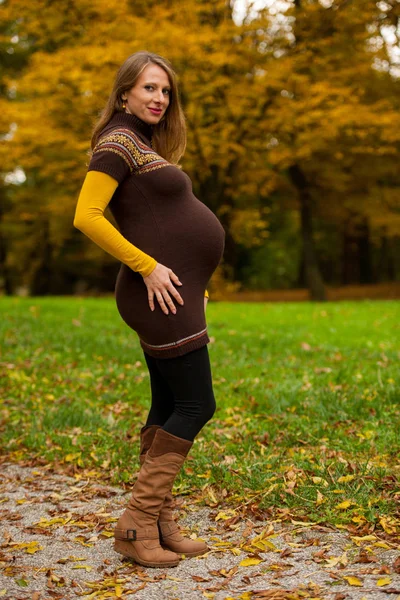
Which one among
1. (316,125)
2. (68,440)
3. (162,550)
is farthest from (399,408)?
(316,125)

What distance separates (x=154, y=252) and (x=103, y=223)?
242 mm

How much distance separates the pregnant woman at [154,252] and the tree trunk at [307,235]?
16525 millimetres

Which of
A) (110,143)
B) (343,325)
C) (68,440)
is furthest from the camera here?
(343,325)

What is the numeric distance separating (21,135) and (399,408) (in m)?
12.4

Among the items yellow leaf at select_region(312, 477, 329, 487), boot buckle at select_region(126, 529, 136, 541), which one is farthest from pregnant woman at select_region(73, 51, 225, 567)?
yellow leaf at select_region(312, 477, 329, 487)

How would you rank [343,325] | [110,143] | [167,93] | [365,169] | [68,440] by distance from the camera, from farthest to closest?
[365,169]
[343,325]
[68,440]
[167,93]
[110,143]

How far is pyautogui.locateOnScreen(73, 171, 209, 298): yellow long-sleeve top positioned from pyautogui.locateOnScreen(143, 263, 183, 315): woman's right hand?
3 cm

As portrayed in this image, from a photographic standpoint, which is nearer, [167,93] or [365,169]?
[167,93]

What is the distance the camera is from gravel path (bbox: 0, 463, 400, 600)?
2.61 m

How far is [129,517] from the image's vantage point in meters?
2.90

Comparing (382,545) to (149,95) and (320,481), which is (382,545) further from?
(149,95)

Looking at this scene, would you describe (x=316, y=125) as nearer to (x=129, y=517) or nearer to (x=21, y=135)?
(x=21, y=135)

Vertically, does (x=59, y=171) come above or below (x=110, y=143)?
above

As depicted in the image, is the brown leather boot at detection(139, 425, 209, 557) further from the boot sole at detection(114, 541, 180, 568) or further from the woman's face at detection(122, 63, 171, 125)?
→ the woman's face at detection(122, 63, 171, 125)
